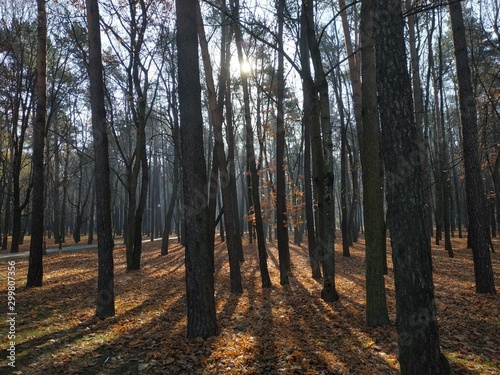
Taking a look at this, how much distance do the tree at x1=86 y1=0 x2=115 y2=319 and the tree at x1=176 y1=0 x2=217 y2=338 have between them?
2.45 m

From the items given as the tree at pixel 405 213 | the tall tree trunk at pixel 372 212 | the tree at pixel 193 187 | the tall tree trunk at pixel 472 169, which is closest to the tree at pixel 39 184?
the tree at pixel 193 187

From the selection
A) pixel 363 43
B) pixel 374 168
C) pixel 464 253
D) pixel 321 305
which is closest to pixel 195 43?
pixel 363 43

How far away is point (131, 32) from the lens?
13.5 m

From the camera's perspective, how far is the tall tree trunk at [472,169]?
806 cm

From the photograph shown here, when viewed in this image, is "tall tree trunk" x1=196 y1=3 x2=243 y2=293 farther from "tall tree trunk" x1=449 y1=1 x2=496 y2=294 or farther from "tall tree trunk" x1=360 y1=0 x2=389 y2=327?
"tall tree trunk" x1=449 y1=1 x2=496 y2=294

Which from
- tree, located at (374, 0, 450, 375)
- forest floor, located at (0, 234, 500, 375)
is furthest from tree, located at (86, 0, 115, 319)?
tree, located at (374, 0, 450, 375)

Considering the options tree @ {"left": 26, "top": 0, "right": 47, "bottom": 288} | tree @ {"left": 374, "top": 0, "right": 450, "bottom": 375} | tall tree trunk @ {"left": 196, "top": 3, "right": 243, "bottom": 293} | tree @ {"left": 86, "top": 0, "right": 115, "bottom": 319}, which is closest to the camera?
tree @ {"left": 374, "top": 0, "right": 450, "bottom": 375}

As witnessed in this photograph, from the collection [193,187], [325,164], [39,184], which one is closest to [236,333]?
[193,187]

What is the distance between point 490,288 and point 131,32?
589 inches

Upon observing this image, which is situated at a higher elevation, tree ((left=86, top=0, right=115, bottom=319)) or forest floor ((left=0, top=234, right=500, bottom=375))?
tree ((left=86, top=0, right=115, bottom=319))

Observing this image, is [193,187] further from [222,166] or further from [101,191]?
[222,166]

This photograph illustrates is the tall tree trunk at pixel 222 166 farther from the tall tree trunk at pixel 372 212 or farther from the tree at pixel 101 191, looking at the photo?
the tall tree trunk at pixel 372 212

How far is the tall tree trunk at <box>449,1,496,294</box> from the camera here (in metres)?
8.06

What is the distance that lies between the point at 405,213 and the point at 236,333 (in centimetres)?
397
